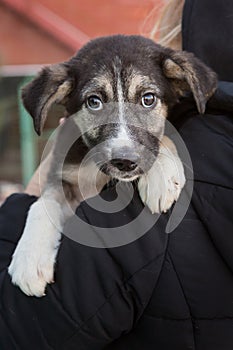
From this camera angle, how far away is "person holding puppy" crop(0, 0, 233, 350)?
193 centimetres

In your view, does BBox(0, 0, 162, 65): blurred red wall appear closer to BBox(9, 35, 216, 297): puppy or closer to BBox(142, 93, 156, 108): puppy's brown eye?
BBox(9, 35, 216, 297): puppy

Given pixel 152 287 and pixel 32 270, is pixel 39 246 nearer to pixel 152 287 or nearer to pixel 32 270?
pixel 32 270

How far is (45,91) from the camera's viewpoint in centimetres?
275

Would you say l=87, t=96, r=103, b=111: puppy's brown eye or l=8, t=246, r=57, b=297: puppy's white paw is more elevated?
l=87, t=96, r=103, b=111: puppy's brown eye

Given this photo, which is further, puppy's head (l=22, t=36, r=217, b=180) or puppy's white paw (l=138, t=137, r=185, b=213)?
puppy's head (l=22, t=36, r=217, b=180)

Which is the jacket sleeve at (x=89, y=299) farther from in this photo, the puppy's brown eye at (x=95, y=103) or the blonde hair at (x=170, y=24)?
the blonde hair at (x=170, y=24)

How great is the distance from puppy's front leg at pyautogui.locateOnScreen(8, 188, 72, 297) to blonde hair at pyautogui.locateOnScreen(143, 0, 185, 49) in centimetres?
90

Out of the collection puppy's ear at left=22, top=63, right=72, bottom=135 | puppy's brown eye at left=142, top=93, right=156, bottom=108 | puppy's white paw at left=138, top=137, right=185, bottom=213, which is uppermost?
puppy's ear at left=22, top=63, right=72, bottom=135

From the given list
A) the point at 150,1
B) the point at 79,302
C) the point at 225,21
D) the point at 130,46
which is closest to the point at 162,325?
the point at 79,302

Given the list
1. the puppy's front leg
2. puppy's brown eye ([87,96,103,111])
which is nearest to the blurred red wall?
puppy's brown eye ([87,96,103,111])

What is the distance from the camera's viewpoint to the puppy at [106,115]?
2412 millimetres

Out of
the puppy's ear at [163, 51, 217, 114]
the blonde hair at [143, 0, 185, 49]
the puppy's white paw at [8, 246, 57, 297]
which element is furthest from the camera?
the blonde hair at [143, 0, 185, 49]

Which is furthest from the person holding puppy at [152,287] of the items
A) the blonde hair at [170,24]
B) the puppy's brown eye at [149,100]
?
the blonde hair at [170,24]

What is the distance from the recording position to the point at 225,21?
2195 mm
